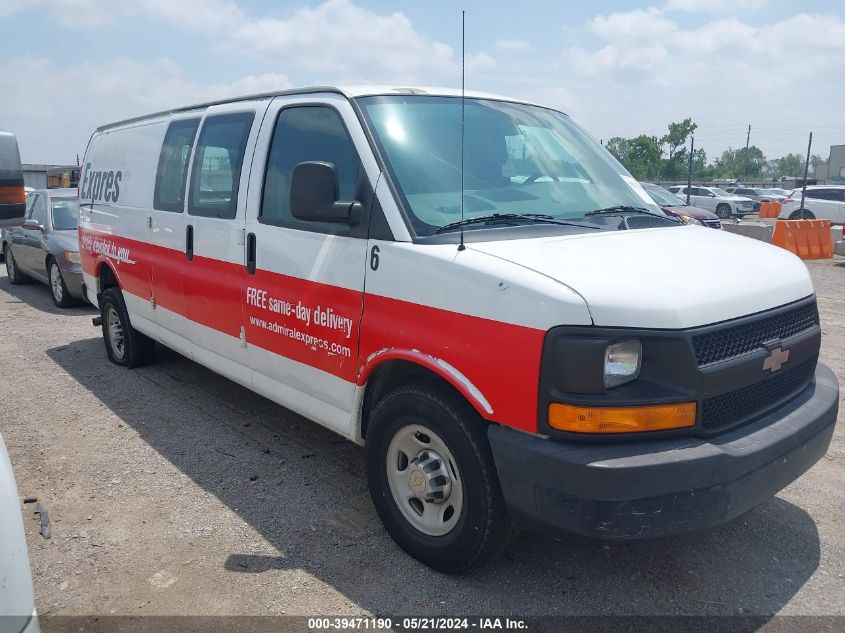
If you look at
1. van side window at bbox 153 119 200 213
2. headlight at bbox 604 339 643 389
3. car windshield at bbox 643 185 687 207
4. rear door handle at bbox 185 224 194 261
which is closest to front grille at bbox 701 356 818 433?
headlight at bbox 604 339 643 389

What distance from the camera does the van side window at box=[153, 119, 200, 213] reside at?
5.05m

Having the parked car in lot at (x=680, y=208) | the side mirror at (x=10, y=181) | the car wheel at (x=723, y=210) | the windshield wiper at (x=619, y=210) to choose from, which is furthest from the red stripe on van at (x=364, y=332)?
the car wheel at (x=723, y=210)

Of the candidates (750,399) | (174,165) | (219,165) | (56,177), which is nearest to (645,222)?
(750,399)

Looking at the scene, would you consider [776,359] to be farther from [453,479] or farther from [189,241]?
[189,241]

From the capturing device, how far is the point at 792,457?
9.71 ft

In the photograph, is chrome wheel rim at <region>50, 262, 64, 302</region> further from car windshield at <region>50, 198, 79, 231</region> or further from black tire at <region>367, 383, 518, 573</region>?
black tire at <region>367, 383, 518, 573</region>

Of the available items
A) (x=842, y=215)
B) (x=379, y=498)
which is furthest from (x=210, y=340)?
(x=842, y=215)

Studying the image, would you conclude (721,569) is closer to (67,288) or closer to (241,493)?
(241,493)

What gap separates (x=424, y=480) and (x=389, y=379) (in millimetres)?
535

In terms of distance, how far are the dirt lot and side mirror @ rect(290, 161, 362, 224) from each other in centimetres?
162

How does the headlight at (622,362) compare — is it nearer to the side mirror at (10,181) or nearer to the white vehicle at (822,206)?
the side mirror at (10,181)

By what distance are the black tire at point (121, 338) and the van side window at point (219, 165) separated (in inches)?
78.7

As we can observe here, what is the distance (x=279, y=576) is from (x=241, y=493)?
928 mm

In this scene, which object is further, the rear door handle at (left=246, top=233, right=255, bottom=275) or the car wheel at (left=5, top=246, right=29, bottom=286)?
the car wheel at (left=5, top=246, right=29, bottom=286)
